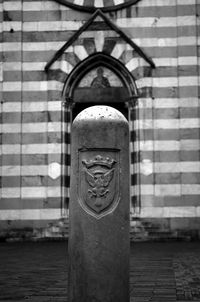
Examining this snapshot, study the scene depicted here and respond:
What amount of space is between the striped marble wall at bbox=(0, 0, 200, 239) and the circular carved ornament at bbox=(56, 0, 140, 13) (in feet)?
0.58

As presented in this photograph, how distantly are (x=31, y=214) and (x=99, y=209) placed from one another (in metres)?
11.8

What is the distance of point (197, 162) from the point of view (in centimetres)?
1716

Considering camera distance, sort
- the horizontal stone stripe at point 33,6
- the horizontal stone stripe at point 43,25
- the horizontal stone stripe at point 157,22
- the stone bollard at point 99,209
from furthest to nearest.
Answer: the horizontal stone stripe at point 33,6 < the horizontal stone stripe at point 43,25 < the horizontal stone stripe at point 157,22 < the stone bollard at point 99,209

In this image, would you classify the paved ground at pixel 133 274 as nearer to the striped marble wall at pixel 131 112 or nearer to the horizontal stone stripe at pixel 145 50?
the striped marble wall at pixel 131 112

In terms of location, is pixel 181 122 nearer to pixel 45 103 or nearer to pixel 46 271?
pixel 45 103

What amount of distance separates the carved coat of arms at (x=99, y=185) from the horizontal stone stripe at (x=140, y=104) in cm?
1188

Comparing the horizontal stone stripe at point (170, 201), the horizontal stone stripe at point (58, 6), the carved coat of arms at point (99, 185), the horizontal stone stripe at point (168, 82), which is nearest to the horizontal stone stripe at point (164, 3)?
the horizontal stone stripe at point (58, 6)

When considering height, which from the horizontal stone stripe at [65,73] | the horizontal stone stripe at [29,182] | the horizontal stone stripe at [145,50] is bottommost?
→ the horizontal stone stripe at [29,182]

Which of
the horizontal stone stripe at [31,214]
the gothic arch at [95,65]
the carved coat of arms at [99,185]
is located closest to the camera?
the carved coat of arms at [99,185]

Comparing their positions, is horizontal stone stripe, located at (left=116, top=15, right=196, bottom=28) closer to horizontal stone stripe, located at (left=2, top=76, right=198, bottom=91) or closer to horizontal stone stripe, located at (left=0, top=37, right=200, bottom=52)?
horizontal stone stripe, located at (left=0, top=37, right=200, bottom=52)

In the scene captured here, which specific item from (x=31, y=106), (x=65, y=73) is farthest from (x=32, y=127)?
(x=65, y=73)

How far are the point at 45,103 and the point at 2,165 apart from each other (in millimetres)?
2180

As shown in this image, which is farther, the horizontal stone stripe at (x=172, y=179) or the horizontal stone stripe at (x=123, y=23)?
the horizontal stone stripe at (x=123, y=23)

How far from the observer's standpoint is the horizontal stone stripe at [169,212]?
1698 centimetres
